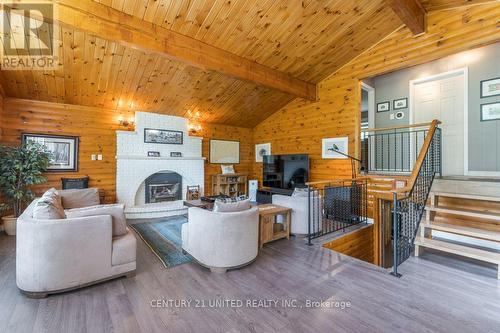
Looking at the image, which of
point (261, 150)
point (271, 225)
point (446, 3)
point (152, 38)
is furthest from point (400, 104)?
point (152, 38)

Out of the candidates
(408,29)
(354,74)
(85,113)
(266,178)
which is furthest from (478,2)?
(85,113)

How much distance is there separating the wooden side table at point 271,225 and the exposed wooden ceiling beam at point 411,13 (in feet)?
11.5

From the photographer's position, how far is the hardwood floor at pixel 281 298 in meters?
1.84

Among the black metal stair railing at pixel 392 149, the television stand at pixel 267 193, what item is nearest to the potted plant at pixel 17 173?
the television stand at pixel 267 193

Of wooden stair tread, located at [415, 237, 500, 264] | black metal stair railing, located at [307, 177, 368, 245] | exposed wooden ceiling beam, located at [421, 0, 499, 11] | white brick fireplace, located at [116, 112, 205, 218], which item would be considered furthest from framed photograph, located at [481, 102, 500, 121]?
white brick fireplace, located at [116, 112, 205, 218]

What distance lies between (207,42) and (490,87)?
5.20 metres

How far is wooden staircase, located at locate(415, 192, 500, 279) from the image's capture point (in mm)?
2861

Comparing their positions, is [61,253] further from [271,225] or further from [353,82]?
[353,82]

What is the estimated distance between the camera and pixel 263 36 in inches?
158

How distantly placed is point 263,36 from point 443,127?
4.23 meters

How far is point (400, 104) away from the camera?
5477 millimetres

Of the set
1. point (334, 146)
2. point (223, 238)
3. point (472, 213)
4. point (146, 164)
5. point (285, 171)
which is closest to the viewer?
point (223, 238)

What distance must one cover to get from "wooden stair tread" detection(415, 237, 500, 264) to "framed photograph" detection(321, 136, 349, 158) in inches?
93.6

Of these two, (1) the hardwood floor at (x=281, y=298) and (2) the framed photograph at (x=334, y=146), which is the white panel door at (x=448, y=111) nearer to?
(2) the framed photograph at (x=334, y=146)
